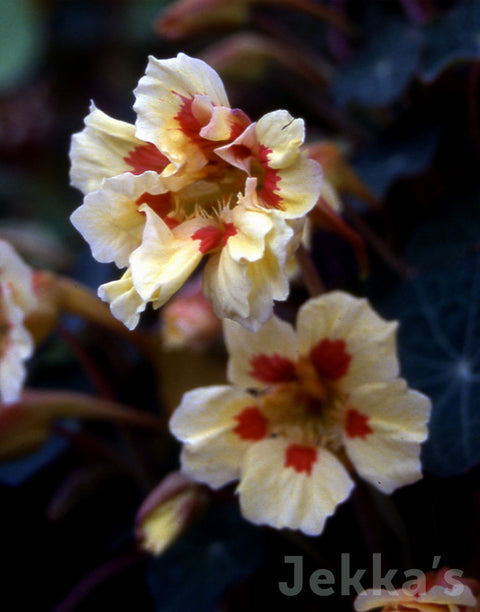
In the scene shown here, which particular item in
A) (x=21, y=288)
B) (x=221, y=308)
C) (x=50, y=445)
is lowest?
(x=50, y=445)

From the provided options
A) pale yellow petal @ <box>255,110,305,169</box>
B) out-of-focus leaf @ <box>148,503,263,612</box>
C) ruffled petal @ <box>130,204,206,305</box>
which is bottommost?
out-of-focus leaf @ <box>148,503,263,612</box>

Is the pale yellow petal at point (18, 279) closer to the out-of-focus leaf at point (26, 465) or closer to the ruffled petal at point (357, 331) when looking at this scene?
the out-of-focus leaf at point (26, 465)

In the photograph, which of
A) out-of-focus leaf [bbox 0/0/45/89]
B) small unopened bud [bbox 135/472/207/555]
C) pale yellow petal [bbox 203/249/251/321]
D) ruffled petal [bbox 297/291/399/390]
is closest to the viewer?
pale yellow petal [bbox 203/249/251/321]

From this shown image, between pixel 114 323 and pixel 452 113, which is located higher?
pixel 452 113

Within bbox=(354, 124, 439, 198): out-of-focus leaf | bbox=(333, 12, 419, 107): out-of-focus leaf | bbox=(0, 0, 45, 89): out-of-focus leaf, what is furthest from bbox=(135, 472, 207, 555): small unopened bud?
bbox=(0, 0, 45, 89): out-of-focus leaf

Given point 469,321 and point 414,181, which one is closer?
point 469,321

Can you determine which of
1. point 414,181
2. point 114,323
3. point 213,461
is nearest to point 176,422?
point 213,461

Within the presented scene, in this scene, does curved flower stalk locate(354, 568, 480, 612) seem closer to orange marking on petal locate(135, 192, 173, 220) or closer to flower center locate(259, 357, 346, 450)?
flower center locate(259, 357, 346, 450)

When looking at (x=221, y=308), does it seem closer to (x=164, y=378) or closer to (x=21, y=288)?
(x=21, y=288)

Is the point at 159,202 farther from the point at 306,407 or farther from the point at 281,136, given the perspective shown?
the point at 306,407
